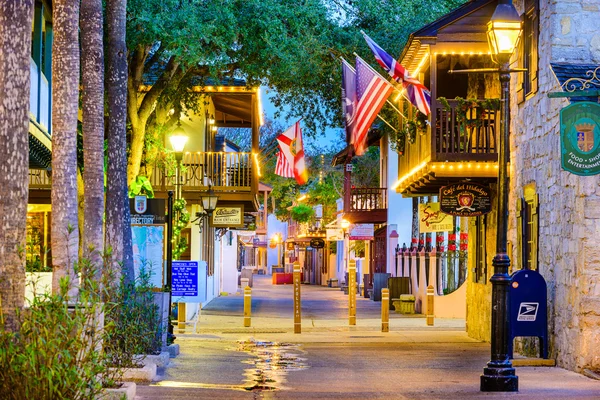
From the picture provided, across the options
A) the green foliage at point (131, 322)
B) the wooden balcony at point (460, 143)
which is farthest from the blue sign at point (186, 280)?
the green foliage at point (131, 322)

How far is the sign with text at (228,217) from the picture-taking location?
3203cm

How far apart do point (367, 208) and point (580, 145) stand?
30.3 metres

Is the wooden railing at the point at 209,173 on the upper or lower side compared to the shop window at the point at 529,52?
lower

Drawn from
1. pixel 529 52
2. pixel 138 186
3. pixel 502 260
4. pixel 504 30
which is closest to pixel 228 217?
pixel 138 186

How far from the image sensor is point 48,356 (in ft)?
25.2

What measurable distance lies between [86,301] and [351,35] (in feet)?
66.9

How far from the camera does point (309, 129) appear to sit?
3191cm

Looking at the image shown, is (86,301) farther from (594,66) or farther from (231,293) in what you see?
(231,293)

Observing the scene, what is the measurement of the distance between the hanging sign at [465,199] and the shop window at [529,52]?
8.82ft

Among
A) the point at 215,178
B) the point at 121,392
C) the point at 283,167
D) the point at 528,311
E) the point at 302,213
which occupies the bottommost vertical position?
the point at 121,392

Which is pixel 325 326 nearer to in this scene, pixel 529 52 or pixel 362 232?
pixel 529 52

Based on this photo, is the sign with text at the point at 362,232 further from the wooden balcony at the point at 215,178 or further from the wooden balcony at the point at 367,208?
the wooden balcony at the point at 215,178

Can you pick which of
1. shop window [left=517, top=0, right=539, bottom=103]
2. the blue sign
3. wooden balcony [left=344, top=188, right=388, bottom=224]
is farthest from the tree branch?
wooden balcony [left=344, top=188, right=388, bottom=224]

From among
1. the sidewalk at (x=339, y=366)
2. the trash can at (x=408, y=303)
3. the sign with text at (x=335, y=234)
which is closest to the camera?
the sidewalk at (x=339, y=366)
